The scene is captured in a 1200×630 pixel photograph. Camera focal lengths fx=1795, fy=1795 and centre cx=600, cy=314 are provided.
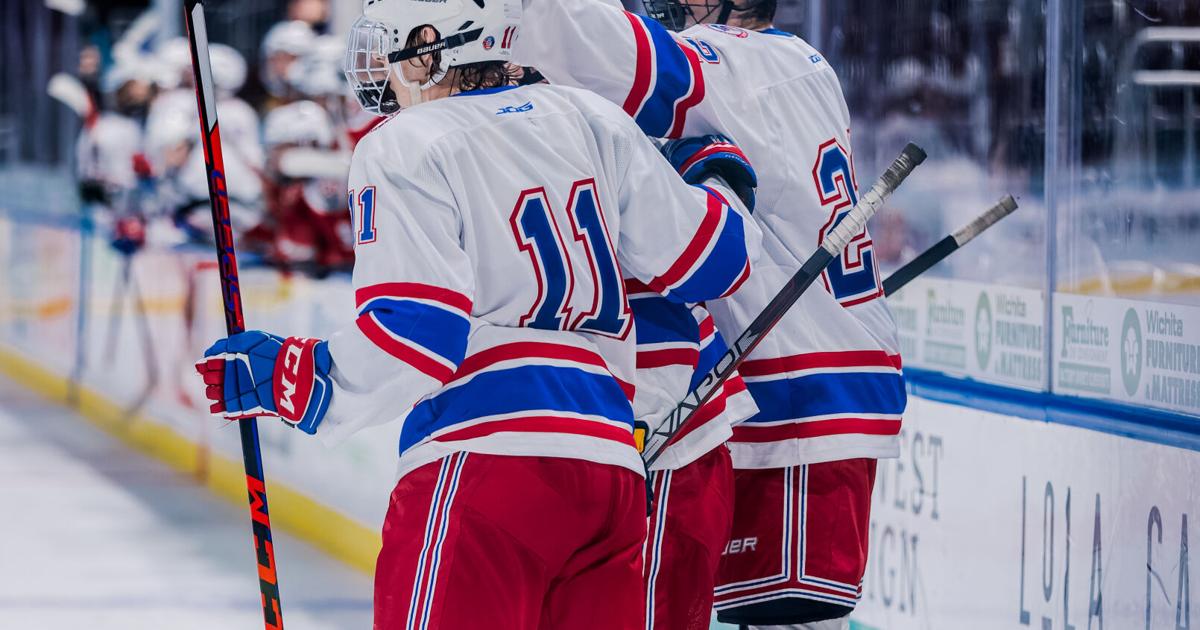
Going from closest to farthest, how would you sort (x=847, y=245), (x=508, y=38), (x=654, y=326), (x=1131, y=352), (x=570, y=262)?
1. (x=570, y=262)
2. (x=508, y=38)
3. (x=654, y=326)
4. (x=847, y=245)
5. (x=1131, y=352)

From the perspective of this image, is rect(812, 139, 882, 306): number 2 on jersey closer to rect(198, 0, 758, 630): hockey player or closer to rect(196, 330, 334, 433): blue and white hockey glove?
rect(198, 0, 758, 630): hockey player

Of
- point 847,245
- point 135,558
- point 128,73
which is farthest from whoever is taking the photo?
point 128,73

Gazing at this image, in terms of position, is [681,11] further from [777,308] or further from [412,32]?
[412,32]

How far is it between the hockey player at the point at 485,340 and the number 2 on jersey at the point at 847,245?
0.41m

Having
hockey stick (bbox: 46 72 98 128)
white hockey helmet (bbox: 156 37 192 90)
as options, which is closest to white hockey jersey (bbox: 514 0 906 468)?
white hockey helmet (bbox: 156 37 192 90)

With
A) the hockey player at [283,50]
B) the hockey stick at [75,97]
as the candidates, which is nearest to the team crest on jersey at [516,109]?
the hockey player at [283,50]

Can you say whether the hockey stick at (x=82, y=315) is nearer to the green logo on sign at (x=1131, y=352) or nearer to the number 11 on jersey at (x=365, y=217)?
the green logo on sign at (x=1131, y=352)

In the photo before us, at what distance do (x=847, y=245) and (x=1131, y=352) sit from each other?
69 cm

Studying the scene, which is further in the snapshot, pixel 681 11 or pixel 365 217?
pixel 681 11

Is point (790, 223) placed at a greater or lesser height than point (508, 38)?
lesser

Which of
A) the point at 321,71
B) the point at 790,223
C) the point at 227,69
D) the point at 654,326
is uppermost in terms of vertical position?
the point at 227,69

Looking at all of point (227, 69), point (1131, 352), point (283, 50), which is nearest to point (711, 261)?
point (1131, 352)

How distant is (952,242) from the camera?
2377mm

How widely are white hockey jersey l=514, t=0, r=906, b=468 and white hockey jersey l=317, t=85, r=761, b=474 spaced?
258mm
